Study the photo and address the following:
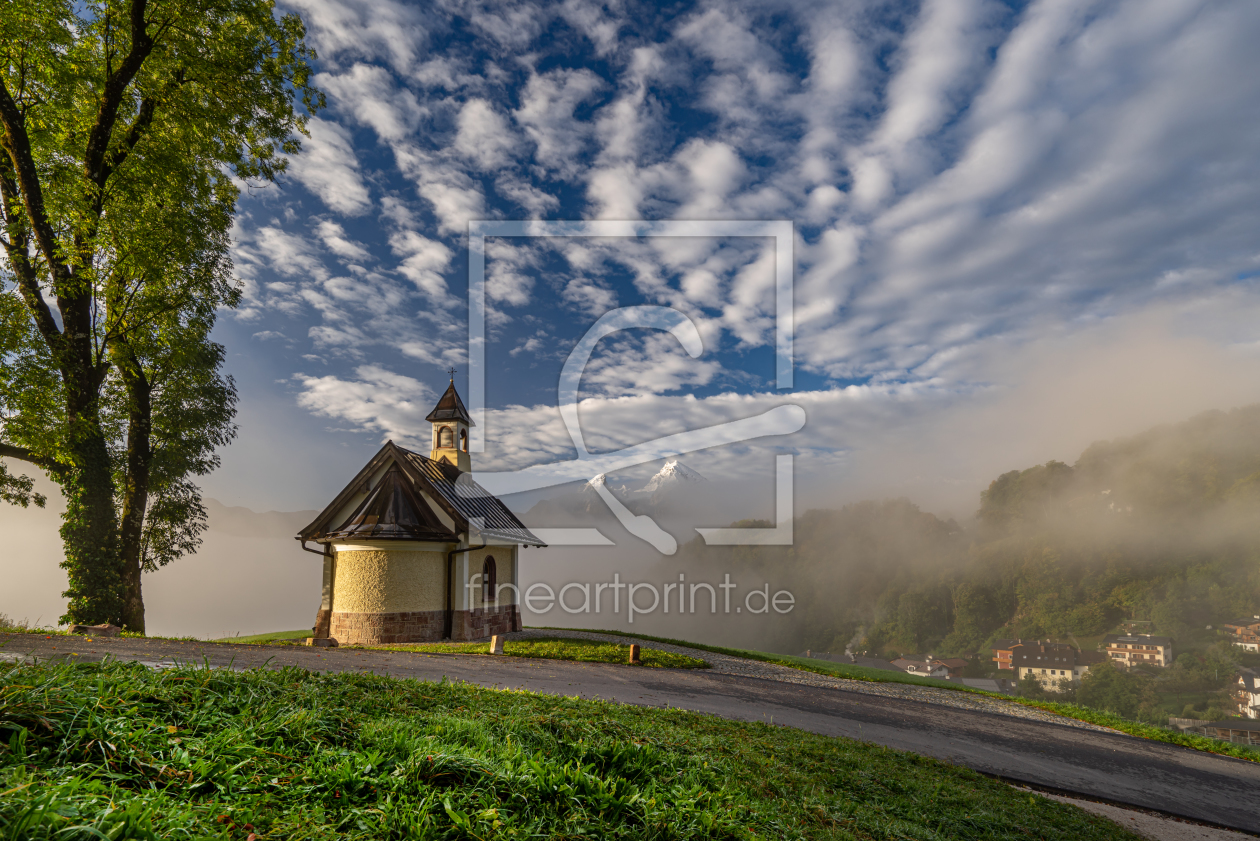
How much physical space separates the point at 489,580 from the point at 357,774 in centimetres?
1752

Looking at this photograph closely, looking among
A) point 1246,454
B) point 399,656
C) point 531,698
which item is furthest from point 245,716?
point 1246,454

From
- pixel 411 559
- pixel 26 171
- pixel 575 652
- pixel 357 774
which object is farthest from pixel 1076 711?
pixel 26 171

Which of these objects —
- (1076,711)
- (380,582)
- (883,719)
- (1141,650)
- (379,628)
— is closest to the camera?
(883,719)

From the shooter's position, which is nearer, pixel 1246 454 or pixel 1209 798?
pixel 1209 798

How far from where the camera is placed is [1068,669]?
72.1m

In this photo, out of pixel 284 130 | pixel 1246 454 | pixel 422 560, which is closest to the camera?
pixel 284 130

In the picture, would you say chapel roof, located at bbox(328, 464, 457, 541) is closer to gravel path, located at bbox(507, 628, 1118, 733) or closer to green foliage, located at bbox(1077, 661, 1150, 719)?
gravel path, located at bbox(507, 628, 1118, 733)

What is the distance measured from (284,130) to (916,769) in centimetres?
2174

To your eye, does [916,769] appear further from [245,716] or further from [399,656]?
[399,656]

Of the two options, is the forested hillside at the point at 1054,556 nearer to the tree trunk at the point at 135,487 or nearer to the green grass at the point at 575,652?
the green grass at the point at 575,652

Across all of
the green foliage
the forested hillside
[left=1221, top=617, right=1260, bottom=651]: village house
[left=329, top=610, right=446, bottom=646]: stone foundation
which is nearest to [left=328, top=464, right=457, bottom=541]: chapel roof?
[left=329, top=610, right=446, bottom=646]: stone foundation

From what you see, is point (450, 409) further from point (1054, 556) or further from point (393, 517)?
point (1054, 556)

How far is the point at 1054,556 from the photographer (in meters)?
117

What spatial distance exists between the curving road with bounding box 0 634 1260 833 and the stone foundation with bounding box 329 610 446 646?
423cm
